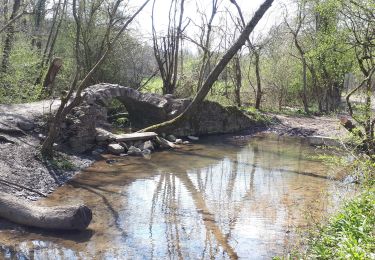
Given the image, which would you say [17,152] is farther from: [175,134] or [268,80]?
[268,80]

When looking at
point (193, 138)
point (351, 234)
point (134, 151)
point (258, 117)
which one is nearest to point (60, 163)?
point (134, 151)

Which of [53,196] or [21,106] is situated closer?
[53,196]

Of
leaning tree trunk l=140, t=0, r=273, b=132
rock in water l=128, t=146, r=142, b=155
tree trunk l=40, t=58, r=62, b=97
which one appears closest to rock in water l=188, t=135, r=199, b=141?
rock in water l=128, t=146, r=142, b=155

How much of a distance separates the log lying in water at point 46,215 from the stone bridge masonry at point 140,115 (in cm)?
530

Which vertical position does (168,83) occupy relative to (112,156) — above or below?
above

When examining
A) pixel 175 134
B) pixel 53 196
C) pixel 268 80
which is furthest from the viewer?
pixel 268 80

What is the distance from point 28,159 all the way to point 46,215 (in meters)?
3.53

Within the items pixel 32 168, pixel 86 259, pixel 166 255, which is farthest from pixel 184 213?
pixel 32 168

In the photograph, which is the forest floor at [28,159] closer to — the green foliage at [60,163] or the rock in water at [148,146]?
the green foliage at [60,163]

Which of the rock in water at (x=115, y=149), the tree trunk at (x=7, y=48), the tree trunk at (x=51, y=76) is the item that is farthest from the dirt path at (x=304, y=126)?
the tree trunk at (x=7, y=48)

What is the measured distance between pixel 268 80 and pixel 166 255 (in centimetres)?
2091

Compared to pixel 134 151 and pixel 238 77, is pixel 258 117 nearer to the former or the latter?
pixel 238 77

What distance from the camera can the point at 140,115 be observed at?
57.7 ft

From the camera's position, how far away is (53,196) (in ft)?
28.4
